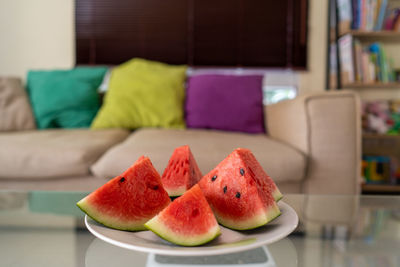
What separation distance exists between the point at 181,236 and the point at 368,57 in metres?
2.83

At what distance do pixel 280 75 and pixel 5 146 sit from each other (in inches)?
96.8

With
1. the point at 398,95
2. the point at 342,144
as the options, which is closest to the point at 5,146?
the point at 342,144

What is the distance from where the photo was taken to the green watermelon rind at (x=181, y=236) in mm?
397

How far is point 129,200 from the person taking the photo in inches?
19.1

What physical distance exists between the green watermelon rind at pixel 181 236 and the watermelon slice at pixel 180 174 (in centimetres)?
16

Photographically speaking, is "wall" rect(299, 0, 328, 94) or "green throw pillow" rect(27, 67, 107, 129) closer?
"green throw pillow" rect(27, 67, 107, 129)

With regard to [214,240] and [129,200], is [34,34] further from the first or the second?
[214,240]

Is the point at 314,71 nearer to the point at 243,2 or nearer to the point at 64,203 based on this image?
the point at 243,2

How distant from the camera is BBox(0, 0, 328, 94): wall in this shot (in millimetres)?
3064

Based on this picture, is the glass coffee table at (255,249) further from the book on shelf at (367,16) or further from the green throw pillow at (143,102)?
the book on shelf at (367,16)

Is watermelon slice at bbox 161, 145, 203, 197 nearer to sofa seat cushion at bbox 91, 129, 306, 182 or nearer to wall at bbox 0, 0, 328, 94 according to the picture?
sofa seat cushion at bbox 91, 129, 306, 182

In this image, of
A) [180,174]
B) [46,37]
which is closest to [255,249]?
[180,174]

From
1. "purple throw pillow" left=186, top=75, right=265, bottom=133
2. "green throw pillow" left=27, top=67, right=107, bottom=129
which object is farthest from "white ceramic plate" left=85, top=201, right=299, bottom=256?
"green throw pillow" left=27, top=67, right=107, bottom=129

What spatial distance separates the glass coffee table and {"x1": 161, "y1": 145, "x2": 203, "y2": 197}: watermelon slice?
13 centimetres
